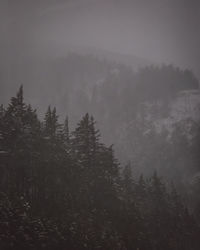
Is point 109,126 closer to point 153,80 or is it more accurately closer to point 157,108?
point 157,108

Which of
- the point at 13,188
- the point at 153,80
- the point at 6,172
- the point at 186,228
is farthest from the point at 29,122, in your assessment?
the point at 153,80

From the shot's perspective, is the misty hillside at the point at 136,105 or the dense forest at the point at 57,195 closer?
the dense forest at the point at 57,195

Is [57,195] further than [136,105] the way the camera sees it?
No

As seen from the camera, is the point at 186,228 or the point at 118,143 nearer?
the point at 186,228

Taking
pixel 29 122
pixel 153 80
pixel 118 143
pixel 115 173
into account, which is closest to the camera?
pixel 29 122

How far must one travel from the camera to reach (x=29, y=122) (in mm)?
33438

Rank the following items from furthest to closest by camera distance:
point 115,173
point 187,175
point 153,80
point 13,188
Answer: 1. point 153,80
2. point 187,175
3. point 115,173
4. point 13,188

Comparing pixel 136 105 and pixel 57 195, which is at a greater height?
pixel 136 105

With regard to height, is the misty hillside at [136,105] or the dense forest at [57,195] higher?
the misty hillside at [136,105]

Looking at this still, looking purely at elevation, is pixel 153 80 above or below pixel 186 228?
above

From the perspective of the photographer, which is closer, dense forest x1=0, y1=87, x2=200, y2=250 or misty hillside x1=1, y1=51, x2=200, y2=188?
dense forest x1=0, y1=87, x2=200, y2=250

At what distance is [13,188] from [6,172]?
Answer: 3741 mm

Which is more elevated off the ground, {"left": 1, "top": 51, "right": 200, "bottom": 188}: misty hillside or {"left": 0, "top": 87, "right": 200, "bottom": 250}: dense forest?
{"left": 1, "top": 51, "right": 200, "bottom": 188}: misty hillside

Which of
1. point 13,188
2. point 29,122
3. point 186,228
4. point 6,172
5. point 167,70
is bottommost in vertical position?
point 186,228
